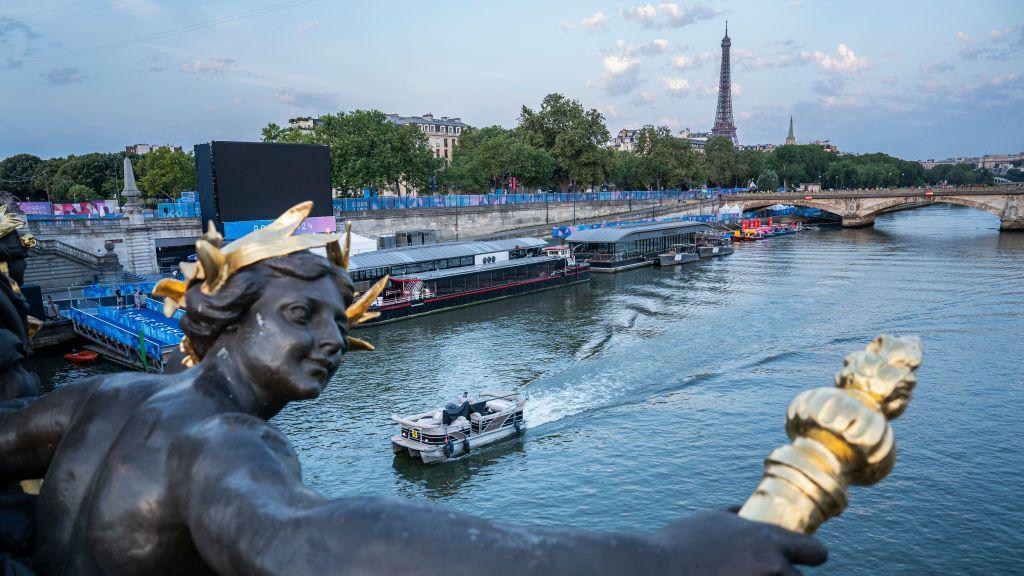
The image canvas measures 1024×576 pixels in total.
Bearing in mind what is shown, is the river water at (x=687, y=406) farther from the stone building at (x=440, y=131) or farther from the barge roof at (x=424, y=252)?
the stone building at (x=440, y=131)

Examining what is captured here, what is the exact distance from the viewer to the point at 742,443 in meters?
22.7

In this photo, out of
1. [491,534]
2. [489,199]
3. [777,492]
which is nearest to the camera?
[491,534]

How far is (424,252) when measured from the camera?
155 feet

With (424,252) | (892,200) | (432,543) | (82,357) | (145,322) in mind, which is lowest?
(82,357)

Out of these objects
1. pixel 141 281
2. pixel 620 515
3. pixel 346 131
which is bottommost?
A: pixel 620 515

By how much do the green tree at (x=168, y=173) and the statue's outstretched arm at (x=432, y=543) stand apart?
7706 centimetres

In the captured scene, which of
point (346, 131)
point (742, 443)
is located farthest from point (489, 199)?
point (742, 443)

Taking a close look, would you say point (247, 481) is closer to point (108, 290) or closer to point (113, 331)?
point (113, 331)

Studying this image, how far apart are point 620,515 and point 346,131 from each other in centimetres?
5252

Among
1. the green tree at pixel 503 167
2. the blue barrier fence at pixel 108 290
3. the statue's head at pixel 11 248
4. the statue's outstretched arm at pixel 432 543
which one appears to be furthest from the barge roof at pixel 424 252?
the statue's outstretched arm at pixel 432 543

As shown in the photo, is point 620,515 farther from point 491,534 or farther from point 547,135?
point 547,135

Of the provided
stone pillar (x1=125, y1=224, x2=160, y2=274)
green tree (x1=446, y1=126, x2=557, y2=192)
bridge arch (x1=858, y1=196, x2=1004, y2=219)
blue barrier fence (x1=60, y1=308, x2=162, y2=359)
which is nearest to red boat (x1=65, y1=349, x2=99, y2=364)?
blue barrier fence (x1=60, y1=308, x2=162, y2=359)

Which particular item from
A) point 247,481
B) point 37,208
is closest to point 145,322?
point 37,208

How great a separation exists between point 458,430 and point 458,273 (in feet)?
76.0
